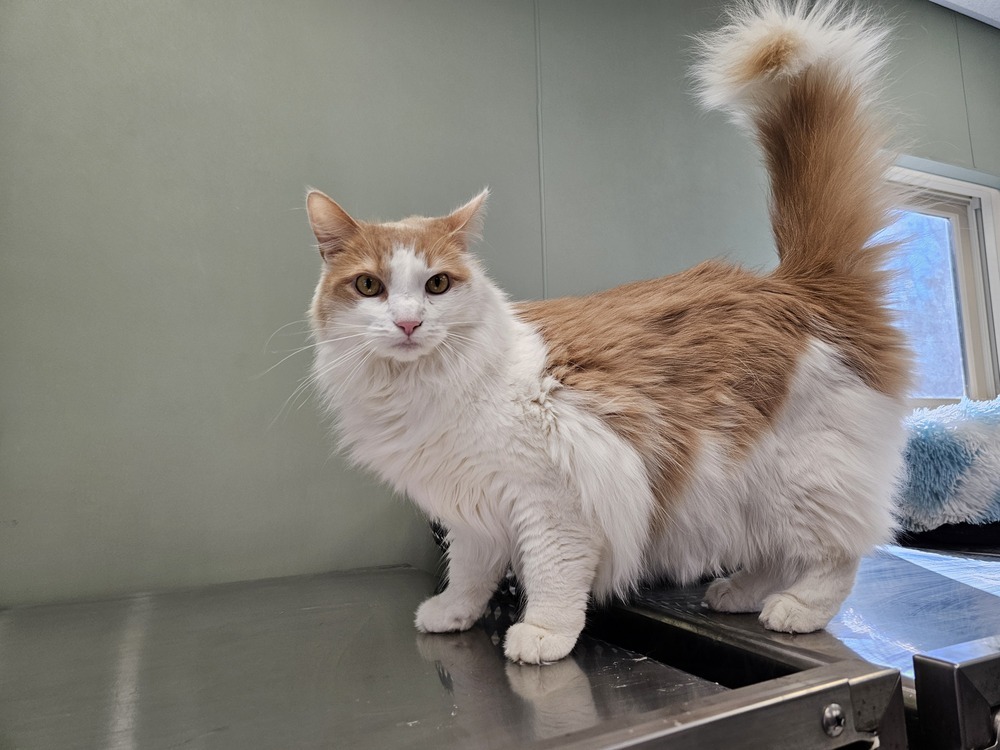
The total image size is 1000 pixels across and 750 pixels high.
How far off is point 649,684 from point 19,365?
4.18 feet

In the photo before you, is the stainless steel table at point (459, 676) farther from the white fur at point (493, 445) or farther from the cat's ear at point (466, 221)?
the cat's ear at point (466, 221)

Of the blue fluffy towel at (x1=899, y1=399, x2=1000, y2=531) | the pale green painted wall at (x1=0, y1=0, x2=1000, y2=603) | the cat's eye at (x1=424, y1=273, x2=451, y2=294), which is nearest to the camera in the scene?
the cat's eye at (x1=424, y1=273, x2=451, y2=294)

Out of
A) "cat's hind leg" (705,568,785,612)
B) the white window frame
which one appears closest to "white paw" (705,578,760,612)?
"cat's hind leg" (705,568,785,612)

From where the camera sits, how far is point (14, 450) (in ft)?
4.07

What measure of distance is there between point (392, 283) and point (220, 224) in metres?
0.74

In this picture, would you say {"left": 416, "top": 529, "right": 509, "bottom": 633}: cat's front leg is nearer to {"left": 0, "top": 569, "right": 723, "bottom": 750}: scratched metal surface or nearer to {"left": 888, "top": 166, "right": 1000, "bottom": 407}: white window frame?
{"left": 0, "top": 569, "right": 723, "bottom": 750}: scratched metal surface

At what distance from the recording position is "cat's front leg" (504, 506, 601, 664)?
852 millimetres

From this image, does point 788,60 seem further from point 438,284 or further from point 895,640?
point 895,640

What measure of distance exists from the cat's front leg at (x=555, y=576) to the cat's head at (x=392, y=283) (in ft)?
0.96

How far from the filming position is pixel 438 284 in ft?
3.05

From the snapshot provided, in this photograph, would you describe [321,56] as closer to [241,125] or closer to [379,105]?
[379,105]

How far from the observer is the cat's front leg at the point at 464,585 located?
98 cm

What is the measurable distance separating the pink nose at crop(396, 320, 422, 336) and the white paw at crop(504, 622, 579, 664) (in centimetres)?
42

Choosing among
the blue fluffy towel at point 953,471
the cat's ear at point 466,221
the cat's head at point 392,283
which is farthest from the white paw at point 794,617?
the blue fluffy towel at point 953,471
